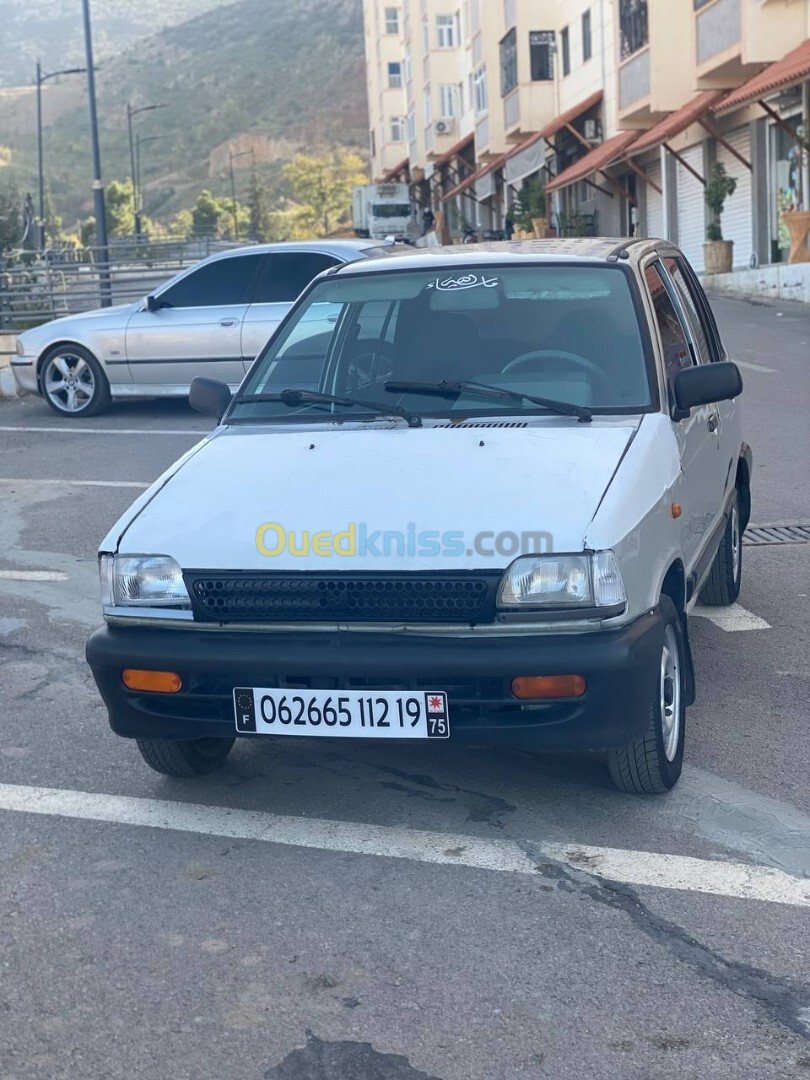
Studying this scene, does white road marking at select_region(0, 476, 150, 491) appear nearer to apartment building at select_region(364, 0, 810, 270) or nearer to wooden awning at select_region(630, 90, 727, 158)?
apartment building at select_region(364, 0, 810, 270)

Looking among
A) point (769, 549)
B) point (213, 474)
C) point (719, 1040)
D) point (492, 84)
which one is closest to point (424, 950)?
point (719, 1040)

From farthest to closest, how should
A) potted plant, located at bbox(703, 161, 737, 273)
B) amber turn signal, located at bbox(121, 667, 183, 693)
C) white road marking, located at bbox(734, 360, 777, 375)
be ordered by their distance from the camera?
potted plant, located at bbox(703, 161, 737, 273)
white road marking, located at bbox(734, 360, 777, 375)
amber turn signal, located at bbox(121, 667, 183, 693)

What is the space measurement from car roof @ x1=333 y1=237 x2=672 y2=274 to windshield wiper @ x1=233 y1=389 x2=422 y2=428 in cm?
68

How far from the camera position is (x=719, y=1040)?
2.89 meters

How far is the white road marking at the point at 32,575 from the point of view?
751 centimetres

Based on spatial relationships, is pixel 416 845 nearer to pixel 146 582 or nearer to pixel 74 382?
pixel 146 582

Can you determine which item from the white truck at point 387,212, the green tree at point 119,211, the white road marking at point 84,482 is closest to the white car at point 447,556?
the white road marking at point 84,482

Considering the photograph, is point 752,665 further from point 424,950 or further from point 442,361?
point 424,950

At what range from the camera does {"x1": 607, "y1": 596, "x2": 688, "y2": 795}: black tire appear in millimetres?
4094

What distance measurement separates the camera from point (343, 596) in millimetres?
3900

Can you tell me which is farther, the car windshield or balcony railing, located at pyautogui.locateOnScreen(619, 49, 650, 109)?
balcony railing, located at pyautogui.locateOnScreen(619, 49, 650, 109)

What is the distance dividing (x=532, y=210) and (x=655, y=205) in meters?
7.28

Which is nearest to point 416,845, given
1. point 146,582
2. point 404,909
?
point 404,909

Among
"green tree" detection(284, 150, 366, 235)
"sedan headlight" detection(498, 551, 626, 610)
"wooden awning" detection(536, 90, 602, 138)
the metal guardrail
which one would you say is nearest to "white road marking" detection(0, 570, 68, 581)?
"sedan headlight" detection(498, 551, 626, 610)
